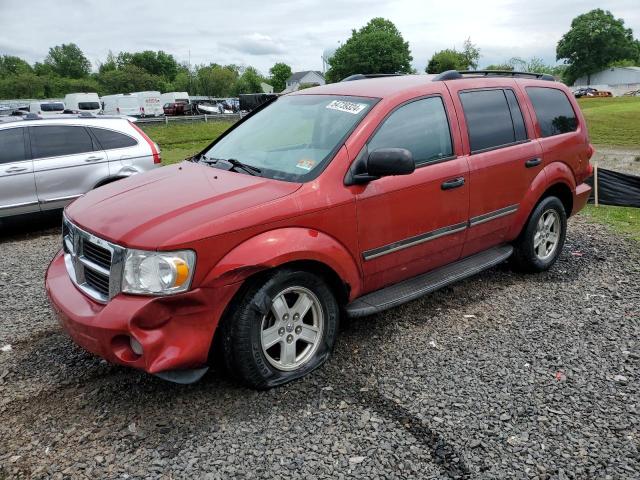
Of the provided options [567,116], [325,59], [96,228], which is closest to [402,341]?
[96,228]

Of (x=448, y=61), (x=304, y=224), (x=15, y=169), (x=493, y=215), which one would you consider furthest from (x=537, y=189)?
(x=448, y=61)

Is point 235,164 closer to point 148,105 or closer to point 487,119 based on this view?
point 487,119

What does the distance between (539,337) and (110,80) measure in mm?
91984

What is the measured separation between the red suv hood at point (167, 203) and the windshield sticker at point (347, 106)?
2.72 feet

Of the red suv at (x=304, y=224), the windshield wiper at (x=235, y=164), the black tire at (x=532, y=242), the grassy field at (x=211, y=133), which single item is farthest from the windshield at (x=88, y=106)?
the black tire at (x=532, y=242)

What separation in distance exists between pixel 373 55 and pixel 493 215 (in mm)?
89901

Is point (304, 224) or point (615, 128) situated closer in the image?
point (304, 224)

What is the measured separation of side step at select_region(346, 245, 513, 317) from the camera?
3.70 metres

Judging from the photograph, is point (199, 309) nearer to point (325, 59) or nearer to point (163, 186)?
point (163, 186)

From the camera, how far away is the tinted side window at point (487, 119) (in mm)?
4367

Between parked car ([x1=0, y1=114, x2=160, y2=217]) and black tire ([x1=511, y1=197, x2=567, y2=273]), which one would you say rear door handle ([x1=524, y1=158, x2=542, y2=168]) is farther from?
parked car ([x1=0, y1=114, x2=160, y2=217])

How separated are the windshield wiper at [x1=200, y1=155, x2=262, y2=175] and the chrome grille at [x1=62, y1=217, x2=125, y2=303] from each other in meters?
1.10

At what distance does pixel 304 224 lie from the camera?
3318mm

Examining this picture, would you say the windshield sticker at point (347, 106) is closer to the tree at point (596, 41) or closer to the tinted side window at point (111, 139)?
the tinted side window at point (111, 139)
